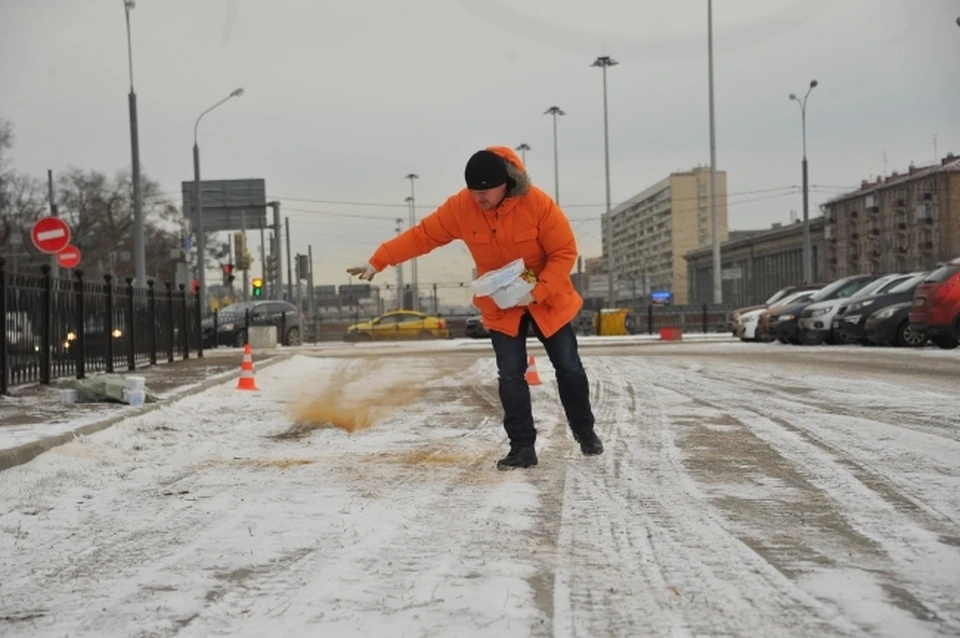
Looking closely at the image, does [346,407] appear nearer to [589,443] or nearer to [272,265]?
[589,443]

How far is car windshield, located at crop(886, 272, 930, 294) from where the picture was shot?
1970 centimetres

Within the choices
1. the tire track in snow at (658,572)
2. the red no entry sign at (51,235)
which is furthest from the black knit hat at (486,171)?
the red no entry sign at (51,235)

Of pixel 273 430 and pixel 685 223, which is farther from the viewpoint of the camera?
pixel 685 223

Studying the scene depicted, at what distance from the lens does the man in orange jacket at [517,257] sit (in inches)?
234

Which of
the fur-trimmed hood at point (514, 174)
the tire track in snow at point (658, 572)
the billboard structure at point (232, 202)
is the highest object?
the billboard structure at point (232, 202)

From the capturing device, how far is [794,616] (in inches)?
126

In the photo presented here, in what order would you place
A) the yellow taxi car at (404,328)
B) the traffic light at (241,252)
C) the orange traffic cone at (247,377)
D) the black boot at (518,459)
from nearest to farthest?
the black boot at (518,459)
the orange traffic cone at (247,377)
the yellow taxi car at (404,328)
the traffic light at (241,252)

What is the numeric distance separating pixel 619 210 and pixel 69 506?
171168 mm

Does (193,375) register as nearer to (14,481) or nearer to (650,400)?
(650,400)

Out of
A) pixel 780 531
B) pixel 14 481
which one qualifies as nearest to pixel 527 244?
pixel 780 531

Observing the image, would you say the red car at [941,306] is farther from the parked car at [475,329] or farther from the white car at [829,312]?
the parked car at [475,329]

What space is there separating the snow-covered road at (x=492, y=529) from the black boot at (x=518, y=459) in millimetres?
110

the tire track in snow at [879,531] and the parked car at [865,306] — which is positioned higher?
the parked car at [865,306]

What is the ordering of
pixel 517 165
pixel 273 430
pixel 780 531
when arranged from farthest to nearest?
pixel 273 430
pixel 517 165
pixel 780 531
